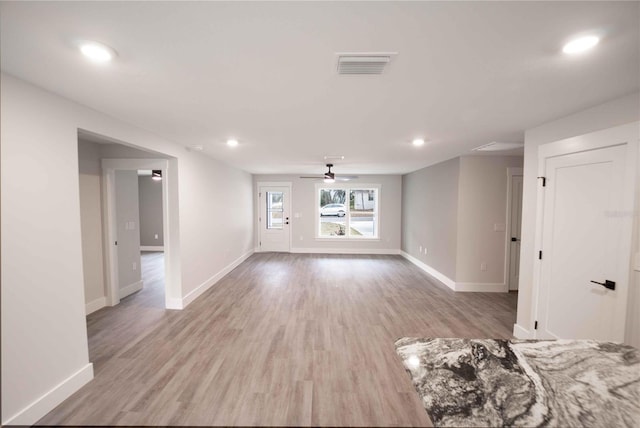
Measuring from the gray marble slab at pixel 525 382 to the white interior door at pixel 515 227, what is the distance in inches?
150

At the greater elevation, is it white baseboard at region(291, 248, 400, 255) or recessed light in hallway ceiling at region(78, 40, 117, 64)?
recessed light in hallway ceiling at region(78, 40, 117, 64)

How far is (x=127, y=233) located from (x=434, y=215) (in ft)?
19.1

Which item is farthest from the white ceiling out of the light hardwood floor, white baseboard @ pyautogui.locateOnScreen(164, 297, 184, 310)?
white baseboard @ pyautogui.locateOnScreen(164, 297, 184, 310)

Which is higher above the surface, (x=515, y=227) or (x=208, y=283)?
(x=515, y=227)

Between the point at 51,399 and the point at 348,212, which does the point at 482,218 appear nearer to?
the point at 348,212

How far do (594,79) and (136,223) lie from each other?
19.0 feet

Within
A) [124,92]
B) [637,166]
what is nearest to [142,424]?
[124,92]

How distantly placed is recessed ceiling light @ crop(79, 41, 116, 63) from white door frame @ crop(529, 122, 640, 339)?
11.4ft

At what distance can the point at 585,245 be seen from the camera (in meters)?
2.22

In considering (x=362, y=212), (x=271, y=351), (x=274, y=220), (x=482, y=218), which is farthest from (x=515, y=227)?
(x=274, y=220)

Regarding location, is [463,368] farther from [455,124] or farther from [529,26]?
[455,124]

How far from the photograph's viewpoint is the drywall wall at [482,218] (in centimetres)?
439

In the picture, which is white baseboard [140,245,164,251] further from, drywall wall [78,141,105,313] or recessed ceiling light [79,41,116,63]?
recessed ceiling light [79,41,116,63]

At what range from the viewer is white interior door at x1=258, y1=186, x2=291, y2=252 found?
25.0 feet
